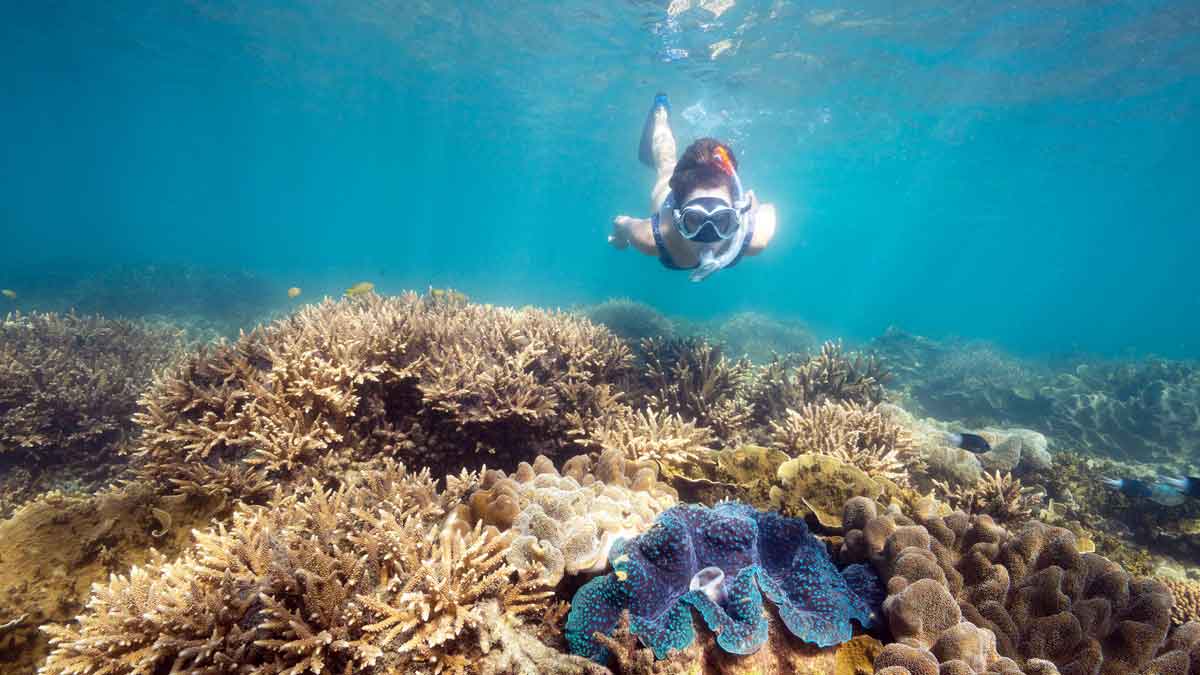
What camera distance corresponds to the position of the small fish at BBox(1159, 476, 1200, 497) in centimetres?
519

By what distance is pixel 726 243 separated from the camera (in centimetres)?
465

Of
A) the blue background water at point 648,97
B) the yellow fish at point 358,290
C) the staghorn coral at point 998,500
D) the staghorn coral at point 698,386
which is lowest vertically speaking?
the staghorn coral at point 998,500

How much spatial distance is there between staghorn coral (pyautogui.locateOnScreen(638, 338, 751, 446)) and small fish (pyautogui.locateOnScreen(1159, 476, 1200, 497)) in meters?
4.69

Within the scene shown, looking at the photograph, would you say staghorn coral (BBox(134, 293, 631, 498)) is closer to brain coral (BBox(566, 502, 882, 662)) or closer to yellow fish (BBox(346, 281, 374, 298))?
brain coral (BBox(566, 502, 882, 662))

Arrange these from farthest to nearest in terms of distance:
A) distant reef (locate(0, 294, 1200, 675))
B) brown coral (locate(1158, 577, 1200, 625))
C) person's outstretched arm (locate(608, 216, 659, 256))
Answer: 1. person's outstretched arm (locate(608, 216, 659, 256))
2. brown coral (locate(1158, 577, 1200, 625))
3. distant reef (locate(0, 294, 1200, 675))

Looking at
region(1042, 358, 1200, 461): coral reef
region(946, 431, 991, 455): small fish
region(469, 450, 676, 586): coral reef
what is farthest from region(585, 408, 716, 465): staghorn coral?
region(1042, 358, 1200, 461): coral reef

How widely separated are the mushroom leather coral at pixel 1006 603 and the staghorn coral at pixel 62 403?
27.7 feet

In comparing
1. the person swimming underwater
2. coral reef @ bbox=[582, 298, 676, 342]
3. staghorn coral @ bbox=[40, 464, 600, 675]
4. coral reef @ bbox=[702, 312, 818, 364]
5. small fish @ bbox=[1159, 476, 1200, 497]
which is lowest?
staghorn coral @ bbox=[40, 464, 600, 675]

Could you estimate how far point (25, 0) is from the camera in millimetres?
22781

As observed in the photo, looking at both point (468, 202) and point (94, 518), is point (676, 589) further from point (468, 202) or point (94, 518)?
point (468, 202)

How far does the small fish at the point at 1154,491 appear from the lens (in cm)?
567

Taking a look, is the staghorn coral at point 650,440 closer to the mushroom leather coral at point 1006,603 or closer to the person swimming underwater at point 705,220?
the person swimming underwater at point 705,220

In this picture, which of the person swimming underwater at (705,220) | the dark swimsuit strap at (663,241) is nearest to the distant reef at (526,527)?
the dark swimsuit strap at (663,241)

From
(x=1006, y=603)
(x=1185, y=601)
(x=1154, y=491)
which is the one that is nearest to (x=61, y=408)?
(x=1006, y=603)
